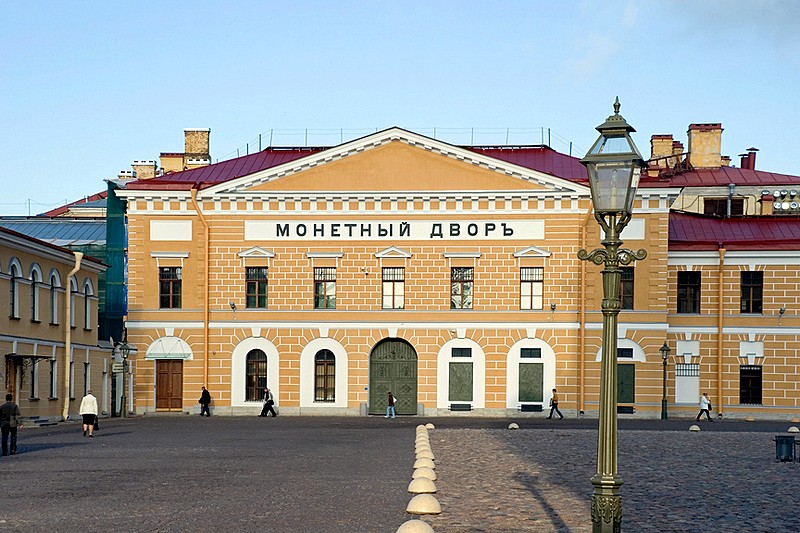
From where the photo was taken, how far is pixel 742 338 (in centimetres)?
5247

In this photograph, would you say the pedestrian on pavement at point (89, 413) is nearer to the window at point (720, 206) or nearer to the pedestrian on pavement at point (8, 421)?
the pedestrian on pavement at point (8, 421)

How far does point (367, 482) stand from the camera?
69.2 ft

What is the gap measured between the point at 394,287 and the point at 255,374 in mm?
7013

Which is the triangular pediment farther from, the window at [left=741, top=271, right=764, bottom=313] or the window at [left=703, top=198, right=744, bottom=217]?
the window at [left=703, top=198, right=744, bottom=217]

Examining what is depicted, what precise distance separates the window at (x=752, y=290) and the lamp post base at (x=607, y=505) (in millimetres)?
43333

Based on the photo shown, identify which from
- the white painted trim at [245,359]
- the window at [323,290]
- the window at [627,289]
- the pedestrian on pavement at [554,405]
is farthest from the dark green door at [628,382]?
the white painted trim at [245,359]

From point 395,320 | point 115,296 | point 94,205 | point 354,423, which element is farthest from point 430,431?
point 94,205

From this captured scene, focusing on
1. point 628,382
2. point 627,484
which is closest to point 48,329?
point 628,382

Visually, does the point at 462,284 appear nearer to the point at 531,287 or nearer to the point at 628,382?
the point at 531,287

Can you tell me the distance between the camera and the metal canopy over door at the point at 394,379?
5197 centimetres

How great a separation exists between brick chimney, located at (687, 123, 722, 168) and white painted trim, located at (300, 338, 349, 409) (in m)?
27.3

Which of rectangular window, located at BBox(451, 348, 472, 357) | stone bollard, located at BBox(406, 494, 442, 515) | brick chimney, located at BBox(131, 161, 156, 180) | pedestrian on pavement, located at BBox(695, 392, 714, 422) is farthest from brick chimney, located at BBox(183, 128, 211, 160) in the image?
stone bollard, located at BBox(406, 494, 442, 515)

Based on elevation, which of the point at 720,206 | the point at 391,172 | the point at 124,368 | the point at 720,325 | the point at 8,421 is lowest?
the point at 124,368

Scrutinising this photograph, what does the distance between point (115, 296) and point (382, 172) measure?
1744 cm
